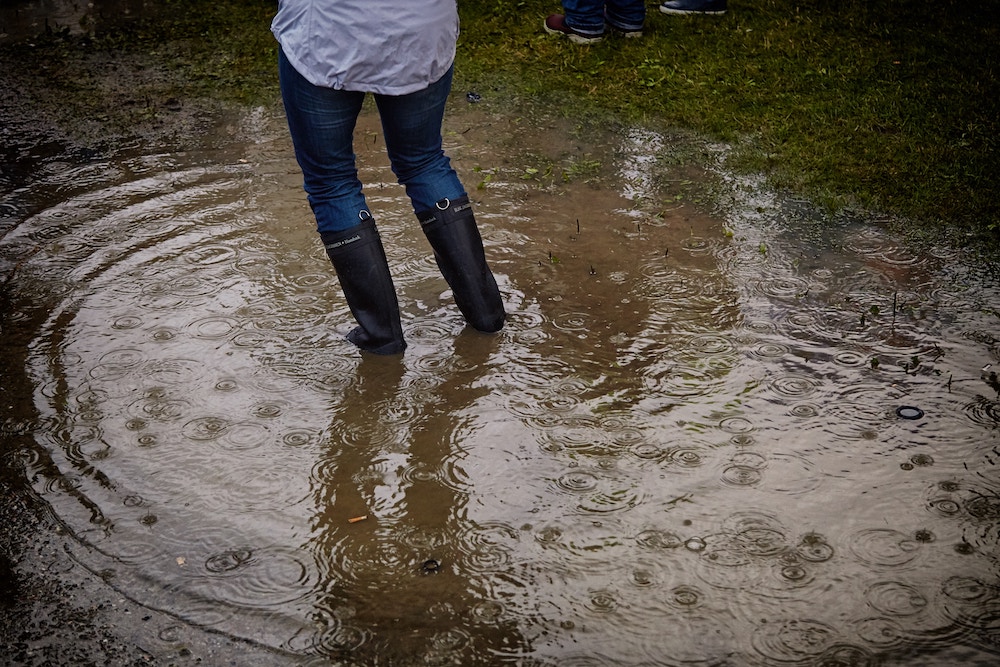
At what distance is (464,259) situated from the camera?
3.59 meters

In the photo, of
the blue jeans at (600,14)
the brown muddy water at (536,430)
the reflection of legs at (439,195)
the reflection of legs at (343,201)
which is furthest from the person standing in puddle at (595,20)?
the reflection of legs at (343,201)

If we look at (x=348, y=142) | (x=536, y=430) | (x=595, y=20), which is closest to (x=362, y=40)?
(x=348, y=142)

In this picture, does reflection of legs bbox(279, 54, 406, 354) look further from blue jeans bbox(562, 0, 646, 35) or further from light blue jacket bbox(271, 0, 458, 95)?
blue jeans bbox(562, 0, 646, 35)

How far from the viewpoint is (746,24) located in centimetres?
716

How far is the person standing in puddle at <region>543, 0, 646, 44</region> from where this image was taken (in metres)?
6.85

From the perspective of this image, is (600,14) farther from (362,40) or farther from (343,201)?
(362,40)

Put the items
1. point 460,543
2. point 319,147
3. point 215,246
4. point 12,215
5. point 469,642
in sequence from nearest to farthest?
point 469,642
point 460,543
point 319,147
point 215,246
point 12,215

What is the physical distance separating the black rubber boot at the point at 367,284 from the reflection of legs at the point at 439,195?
0.22 meters

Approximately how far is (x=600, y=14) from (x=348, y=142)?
4108 mm

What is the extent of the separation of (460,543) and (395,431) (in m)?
0.60

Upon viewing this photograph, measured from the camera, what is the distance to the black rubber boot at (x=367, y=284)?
344 centimetres

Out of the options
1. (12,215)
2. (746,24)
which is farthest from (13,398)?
(746,24)

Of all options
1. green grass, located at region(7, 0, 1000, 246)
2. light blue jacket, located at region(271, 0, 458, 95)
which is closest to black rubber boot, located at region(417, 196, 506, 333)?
light blue jacket, located at region(271, 0, 458, 95)

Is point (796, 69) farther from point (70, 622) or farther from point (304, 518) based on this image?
point (70, 622)
